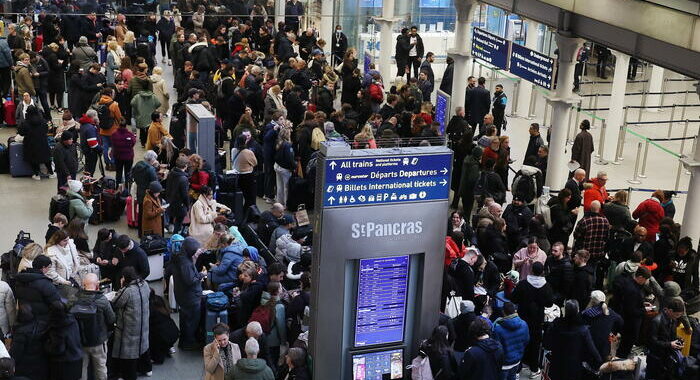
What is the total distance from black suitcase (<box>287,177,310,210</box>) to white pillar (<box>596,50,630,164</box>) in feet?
22.9

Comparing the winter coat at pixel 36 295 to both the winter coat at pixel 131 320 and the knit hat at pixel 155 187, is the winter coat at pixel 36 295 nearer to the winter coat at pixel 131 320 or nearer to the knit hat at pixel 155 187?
the winter coat at pixel 131 320

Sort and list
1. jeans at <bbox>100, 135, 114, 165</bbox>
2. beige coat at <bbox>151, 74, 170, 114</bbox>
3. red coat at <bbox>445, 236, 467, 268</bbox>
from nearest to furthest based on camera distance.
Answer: red coat at <bbox>445, 236, 467, 268</bbox> < jeans at <bbox>100, 135, 114, 165</bbox> < beige coat at <bbox>151, 74, 170, 114</bbox>

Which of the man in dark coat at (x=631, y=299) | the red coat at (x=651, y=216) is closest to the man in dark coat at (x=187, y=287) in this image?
the man in dark coat at (x=631, y=299)

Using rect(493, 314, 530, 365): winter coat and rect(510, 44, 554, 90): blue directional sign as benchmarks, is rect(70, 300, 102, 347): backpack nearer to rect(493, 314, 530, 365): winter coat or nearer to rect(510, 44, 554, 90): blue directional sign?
rect(493, 314, 530, 365): winter coat

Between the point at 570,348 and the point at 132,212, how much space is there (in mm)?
7690

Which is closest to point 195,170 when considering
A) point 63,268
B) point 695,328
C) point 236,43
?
point 63,268

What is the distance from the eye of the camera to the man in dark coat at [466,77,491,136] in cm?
2045

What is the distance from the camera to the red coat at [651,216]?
14023mm

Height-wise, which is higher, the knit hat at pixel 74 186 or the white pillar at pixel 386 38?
the white pillar at pixel 386 38

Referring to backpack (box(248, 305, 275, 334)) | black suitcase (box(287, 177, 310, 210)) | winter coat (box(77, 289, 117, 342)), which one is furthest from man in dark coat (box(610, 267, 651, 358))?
black suitcase (box(287, 177, 310, 210))

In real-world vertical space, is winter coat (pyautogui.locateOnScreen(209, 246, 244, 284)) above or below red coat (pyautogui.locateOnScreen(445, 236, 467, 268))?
below

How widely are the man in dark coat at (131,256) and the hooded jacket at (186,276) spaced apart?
15.9 inches

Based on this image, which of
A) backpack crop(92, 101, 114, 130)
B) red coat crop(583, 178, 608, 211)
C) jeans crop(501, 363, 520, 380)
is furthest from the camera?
backpack crop(92, 101, 114, 130)

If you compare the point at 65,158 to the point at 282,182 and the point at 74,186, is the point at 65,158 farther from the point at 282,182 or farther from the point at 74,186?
the point at 282,182
